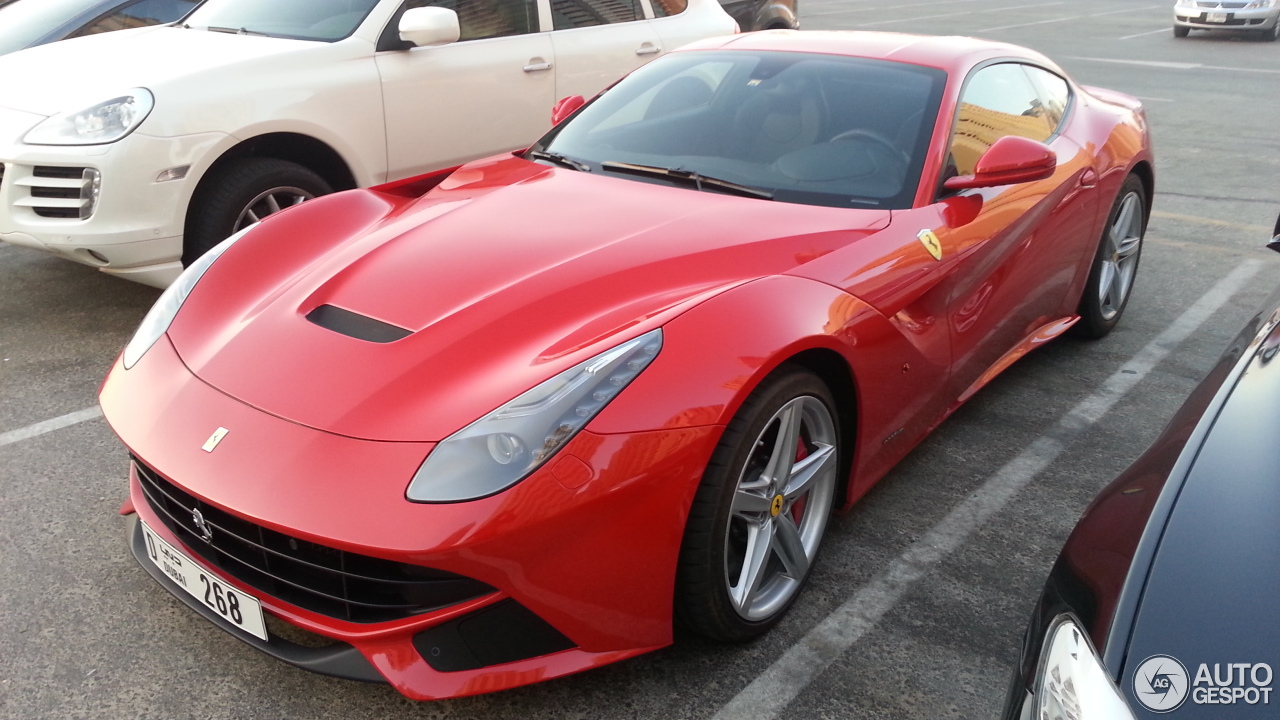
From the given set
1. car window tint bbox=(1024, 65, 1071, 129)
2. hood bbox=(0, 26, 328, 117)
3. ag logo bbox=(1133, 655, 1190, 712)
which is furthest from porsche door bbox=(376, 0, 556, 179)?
ag logo bbox=(1133, 655, 1190, 712)

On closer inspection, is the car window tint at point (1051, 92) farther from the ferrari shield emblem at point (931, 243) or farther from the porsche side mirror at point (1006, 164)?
the ferrari shield emblem at point (931, 243)

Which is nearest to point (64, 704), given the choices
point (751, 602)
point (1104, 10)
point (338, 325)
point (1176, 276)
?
point (338, 325)

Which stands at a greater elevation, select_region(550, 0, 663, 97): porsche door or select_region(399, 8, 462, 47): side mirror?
select_region(399, 8, 462, 47): side mirror

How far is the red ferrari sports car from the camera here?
201 centimetres

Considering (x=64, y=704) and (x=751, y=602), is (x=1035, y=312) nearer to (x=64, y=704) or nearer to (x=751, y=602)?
(x=751, y=602)

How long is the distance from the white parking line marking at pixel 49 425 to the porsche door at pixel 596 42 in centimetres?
285

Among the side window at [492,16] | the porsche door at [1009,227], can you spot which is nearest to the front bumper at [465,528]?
the porsche door at [1009,227]

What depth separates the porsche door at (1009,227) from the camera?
315cm

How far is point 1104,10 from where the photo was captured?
79.8 feet

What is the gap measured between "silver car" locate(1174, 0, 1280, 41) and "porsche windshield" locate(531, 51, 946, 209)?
1728 cm

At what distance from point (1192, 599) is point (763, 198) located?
1831mm

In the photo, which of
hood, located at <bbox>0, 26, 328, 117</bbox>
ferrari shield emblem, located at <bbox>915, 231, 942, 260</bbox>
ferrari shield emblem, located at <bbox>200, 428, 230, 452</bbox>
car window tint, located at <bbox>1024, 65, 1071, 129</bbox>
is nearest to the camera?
ferrari shield emblem, located at <bbox>200, 428, 230, 452</bbox>

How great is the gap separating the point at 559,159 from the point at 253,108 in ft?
5.44

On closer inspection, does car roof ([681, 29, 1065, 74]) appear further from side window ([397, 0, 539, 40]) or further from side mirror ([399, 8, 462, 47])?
side window ([397, 0, 539, 40])
